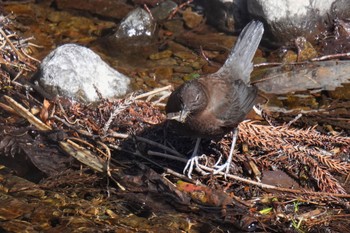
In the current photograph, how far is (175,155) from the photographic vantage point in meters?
5.53

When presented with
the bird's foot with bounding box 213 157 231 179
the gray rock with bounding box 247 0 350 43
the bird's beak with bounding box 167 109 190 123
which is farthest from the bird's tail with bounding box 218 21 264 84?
the gray rock with bounding box 247 0 350 43

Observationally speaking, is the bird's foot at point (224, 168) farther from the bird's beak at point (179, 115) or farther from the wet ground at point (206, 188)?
the bird's beak at point (179, 115)

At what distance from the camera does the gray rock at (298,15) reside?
7.55m

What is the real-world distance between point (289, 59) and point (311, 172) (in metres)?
2.17

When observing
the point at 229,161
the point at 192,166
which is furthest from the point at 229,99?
the point at 192,166

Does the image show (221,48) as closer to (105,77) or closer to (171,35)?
(171,35)

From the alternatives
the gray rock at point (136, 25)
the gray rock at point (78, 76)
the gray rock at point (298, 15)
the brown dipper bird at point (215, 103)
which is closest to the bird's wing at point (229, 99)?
the brown dipper bird at point (215, 103)

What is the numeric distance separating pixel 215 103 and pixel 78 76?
5.49ft

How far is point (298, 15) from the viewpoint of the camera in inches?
298

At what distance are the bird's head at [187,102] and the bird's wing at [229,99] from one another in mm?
165

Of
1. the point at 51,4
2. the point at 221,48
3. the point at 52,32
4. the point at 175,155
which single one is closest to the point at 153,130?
the point at 175,155

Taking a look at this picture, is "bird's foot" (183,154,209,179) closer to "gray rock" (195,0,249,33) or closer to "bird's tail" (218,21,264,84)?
"bird's tail" (218,21,264,84)

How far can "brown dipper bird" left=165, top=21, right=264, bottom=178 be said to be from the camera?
500 centimetres

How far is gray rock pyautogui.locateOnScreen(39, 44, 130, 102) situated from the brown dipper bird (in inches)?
49.3
